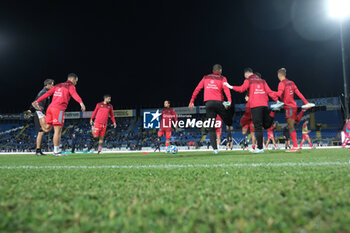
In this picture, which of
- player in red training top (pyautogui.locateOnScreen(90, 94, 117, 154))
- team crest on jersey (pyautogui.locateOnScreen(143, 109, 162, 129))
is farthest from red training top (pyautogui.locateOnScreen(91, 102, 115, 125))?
team crest on jersey (pyautogui.locateOnScreen(143, 109, 162, 129))

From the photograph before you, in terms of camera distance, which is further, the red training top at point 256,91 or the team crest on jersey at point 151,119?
the team crest on jersey at point 151,119

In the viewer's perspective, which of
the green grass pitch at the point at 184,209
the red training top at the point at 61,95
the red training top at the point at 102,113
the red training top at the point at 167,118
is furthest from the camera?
the red training top at the point at 167,118

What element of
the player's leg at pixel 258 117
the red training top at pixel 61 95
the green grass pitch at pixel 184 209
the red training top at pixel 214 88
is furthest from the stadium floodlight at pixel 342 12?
the green grass pitch at pixel 184 209

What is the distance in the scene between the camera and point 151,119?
34188 mm

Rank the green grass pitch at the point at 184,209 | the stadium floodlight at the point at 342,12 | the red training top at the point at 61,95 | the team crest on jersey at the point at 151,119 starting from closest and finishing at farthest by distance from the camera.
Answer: the green grass pitch at the point at 184,209 < the red training top at the point at 61,95 < the stadium floodlight at the point at 342,12 < the team crest on jersey at the point at 151,119

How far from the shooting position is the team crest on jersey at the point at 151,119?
109 feet

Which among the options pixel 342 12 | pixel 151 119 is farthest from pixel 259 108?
pixel 151 119

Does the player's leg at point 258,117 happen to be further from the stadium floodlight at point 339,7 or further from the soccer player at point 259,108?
the stadium floodlight at point 339,7

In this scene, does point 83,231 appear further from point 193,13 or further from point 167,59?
point 167,59

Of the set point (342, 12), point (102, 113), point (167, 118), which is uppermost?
point (342, 12)

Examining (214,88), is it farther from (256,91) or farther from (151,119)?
(151,119)

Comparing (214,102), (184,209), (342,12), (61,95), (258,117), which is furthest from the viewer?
(342,12)

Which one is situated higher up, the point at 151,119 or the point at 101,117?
the point at 151,119

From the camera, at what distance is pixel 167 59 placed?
29.9 m
